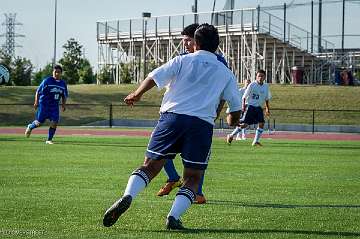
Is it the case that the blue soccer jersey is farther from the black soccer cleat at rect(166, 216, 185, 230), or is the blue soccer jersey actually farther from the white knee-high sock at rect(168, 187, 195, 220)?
the black soccer cleat at rect(166, 216, 185, 230)

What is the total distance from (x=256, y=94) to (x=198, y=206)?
15648 millimetres

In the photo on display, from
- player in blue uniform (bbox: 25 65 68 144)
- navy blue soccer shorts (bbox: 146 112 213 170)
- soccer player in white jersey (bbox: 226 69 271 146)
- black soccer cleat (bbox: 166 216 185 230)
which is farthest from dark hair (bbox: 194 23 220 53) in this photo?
soccer player in white jersey (bbox: 226 69 271 146)

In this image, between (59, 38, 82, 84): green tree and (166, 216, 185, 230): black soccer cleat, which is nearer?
(166, 216, 185, 230): black soccer cleat

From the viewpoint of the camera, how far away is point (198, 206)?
387 inches

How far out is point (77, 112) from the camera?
166 ft

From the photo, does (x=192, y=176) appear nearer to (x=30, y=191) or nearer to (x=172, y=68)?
(x=172, y=68)

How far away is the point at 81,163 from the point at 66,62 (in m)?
59.0

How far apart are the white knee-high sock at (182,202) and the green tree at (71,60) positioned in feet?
219

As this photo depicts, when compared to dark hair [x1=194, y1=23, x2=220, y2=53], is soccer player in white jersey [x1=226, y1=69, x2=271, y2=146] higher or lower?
lower

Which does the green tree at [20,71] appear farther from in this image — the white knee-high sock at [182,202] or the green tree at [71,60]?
the white knee-high sock at [182,202]

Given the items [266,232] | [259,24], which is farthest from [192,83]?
[259,24]

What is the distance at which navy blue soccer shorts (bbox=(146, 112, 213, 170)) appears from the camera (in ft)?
26.4

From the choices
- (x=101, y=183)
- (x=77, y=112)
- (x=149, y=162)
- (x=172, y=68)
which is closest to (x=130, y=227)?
(x=149, y=162)

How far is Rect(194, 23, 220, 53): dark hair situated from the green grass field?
1.77 m
